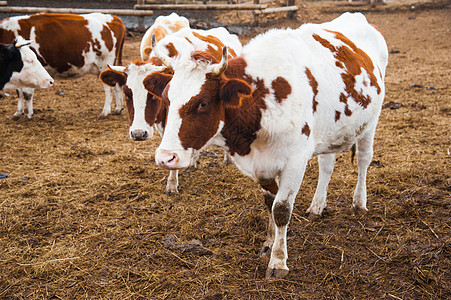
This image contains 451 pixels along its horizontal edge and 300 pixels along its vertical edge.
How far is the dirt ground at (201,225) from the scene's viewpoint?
9.89 feet

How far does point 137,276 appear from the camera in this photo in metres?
3.14

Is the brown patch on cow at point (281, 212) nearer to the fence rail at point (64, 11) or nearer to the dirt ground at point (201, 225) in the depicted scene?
the dirt ground at point (201, 225)

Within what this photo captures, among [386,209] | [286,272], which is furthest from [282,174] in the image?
Answer: [386,209]

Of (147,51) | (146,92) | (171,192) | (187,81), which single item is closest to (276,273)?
(187,81)

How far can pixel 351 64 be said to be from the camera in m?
3.39

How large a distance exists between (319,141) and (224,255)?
121 cm

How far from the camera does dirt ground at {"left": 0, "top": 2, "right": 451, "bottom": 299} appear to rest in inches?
119

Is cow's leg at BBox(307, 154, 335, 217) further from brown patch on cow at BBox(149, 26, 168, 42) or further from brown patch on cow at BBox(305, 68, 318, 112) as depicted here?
brown patch on cow at BBox(149, 26, 168, 42)

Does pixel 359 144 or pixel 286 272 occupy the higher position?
pixel 359 144

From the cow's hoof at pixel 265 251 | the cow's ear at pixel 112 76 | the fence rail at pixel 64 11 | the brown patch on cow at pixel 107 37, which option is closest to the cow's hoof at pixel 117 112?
the brown patch on cow at pixel 107 37

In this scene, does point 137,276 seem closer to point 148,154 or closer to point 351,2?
point 148,154

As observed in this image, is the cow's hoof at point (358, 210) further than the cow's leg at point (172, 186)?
No

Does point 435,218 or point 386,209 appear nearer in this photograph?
point 435,218

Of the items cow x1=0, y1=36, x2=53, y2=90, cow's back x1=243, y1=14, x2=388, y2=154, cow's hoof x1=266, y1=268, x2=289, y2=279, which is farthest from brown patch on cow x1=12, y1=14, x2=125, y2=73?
cow's hoof x1=266, y1=268, x2=289, y2=279
